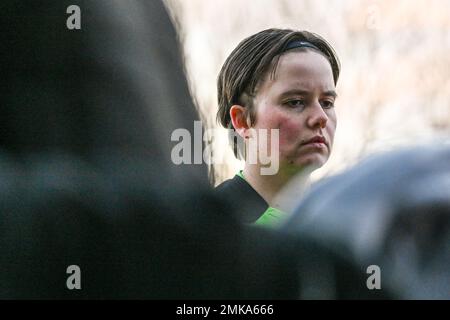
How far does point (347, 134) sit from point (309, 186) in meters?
0.27

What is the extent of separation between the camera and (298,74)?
4.09 meters

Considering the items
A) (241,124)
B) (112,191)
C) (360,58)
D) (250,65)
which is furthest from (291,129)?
(112,191)

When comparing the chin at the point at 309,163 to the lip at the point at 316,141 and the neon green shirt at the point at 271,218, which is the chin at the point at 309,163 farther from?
the neon green shirt at the point at 271,218

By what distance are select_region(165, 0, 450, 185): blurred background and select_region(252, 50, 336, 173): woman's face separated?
0.06 meters

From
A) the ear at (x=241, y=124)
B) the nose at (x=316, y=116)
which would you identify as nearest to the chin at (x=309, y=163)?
the nose at (x=316, y=116)

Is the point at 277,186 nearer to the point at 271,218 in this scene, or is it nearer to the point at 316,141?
the point at 271,218

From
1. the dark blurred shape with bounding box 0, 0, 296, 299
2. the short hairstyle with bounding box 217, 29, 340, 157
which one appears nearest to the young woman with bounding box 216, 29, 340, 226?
the short hairstyle with bounding box 217, 29, 340, 157

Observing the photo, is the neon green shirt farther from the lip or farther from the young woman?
the lip

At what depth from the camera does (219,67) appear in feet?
13.5

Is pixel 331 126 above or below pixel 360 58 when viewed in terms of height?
below

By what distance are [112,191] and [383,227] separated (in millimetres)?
1127

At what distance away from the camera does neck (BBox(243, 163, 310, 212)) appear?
411cm

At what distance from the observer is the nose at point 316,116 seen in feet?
13.4

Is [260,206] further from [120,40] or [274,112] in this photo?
[120,40]
